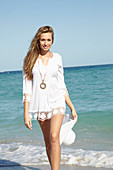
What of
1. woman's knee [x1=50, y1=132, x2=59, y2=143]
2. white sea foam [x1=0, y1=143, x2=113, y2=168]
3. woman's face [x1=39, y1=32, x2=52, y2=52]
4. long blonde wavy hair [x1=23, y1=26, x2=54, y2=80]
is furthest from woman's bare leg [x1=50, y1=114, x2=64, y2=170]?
white sea foam [x1=0, y1=143, x2=113, y2=168]

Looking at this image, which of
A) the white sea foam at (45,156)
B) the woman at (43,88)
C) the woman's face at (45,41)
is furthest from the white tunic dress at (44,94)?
the white sea foam at (45,156)

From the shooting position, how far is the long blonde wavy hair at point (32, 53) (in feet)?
10.0

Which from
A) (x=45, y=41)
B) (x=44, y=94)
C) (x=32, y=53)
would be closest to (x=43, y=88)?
(x=44, y=94)

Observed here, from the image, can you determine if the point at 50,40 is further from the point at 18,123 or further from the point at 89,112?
the point at 89,112

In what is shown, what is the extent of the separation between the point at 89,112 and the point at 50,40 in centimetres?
589

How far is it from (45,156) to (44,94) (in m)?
1.70

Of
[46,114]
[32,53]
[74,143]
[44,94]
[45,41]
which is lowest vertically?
[74,143]

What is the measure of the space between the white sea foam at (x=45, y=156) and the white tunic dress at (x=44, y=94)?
1.23m

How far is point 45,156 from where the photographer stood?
4441 mm

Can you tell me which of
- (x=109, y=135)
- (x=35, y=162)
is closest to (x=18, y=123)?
(x=109, y=135)

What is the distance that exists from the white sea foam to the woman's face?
1.77 metres

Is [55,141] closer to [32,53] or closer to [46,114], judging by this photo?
[46,114]

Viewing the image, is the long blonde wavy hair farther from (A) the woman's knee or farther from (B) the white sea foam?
(B) the white sea foam

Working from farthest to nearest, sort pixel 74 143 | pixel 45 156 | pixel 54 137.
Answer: pixel 74 143, pixel 45 156, pixel 54 137
